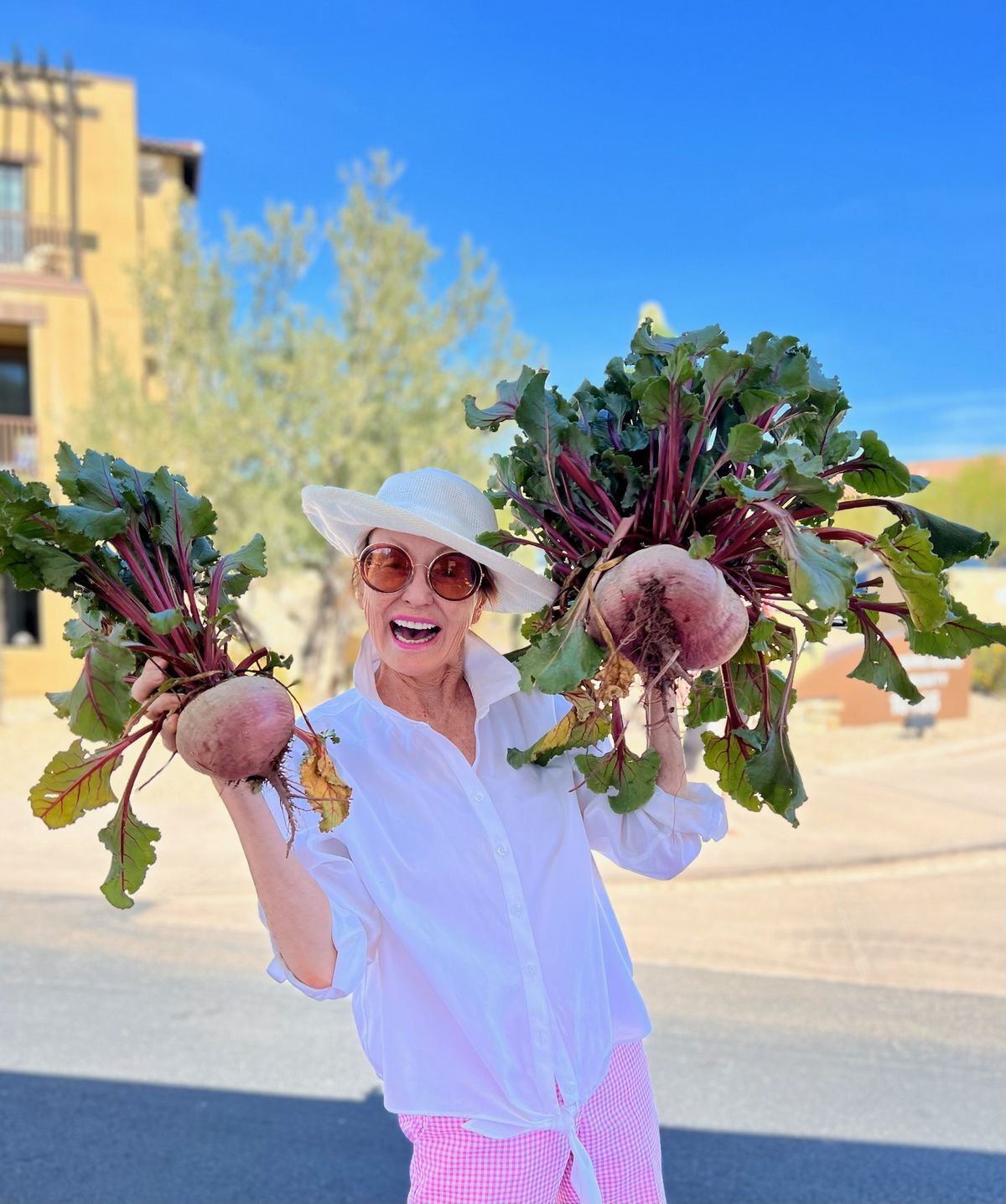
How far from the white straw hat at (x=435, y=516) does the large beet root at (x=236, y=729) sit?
0.42m

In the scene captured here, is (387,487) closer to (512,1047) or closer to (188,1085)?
(512,1047)

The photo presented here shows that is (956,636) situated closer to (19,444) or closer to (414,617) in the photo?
(414,617)

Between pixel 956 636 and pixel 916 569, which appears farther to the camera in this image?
pixel 956 636

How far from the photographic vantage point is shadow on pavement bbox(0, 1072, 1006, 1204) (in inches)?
146

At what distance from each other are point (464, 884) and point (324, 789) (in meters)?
0.35

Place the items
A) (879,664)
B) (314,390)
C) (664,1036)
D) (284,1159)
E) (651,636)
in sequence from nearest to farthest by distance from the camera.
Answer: (651,636)
(879,664)
(284,1159)
(664,1036)
(314,390)

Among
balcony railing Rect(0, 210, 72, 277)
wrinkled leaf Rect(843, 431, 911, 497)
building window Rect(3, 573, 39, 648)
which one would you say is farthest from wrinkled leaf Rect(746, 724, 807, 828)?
balcony railing Rect(0, 210, 72, 277)

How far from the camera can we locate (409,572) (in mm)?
1970

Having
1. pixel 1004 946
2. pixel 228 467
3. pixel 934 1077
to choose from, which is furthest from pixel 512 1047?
pixel 228 467

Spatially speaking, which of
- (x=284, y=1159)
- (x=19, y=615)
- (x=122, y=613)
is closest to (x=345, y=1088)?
(x=284, y=1159)

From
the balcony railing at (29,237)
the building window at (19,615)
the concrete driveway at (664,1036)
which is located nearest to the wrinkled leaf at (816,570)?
the concrete driveway at (664,1036)

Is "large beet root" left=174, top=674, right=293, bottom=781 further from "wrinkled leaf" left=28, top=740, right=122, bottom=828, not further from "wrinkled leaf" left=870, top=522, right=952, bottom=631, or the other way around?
"wrinkled leaf" left=870, top=522, right=952, bottom=631

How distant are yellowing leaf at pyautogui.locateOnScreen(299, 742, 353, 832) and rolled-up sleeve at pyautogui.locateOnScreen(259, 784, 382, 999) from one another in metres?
0.09

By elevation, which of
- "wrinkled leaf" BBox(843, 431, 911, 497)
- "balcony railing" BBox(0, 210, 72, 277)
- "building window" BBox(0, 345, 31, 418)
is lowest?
"wrinkled leaf" BBox(843, 431, 911, 497)
